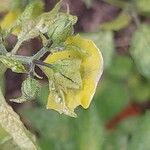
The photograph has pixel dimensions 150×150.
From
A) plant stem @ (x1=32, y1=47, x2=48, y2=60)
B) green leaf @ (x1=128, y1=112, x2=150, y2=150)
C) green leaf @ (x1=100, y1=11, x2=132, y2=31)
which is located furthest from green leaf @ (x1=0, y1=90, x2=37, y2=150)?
green leaf @ (x1=100, y1=11, x2=132, y2=31)

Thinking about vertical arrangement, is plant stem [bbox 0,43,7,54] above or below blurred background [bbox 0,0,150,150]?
above

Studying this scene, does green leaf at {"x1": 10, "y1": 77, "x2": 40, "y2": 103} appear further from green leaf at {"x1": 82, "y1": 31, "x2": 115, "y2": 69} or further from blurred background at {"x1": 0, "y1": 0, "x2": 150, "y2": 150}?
green leaf at {"x1": 82, "y1": 31, "x2": 115, "y2": 69}

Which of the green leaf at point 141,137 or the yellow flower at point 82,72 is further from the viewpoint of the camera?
the green leaf at point 141,137

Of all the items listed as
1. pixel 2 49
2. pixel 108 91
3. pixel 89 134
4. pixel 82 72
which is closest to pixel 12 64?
pixel 2 49

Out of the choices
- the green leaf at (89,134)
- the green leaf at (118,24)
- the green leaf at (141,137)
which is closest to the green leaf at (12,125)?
the green leaf at (89,134)

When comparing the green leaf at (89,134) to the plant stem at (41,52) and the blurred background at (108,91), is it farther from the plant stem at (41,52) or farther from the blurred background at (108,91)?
the plant stem at (41,52)

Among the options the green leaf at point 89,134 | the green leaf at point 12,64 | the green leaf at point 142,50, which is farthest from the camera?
the green leaf at point 142,50

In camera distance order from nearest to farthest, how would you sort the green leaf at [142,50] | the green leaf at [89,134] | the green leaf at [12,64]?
the green leaf at [12,64]
the green leaf at [89,134]
the green leaf at [142,50]
